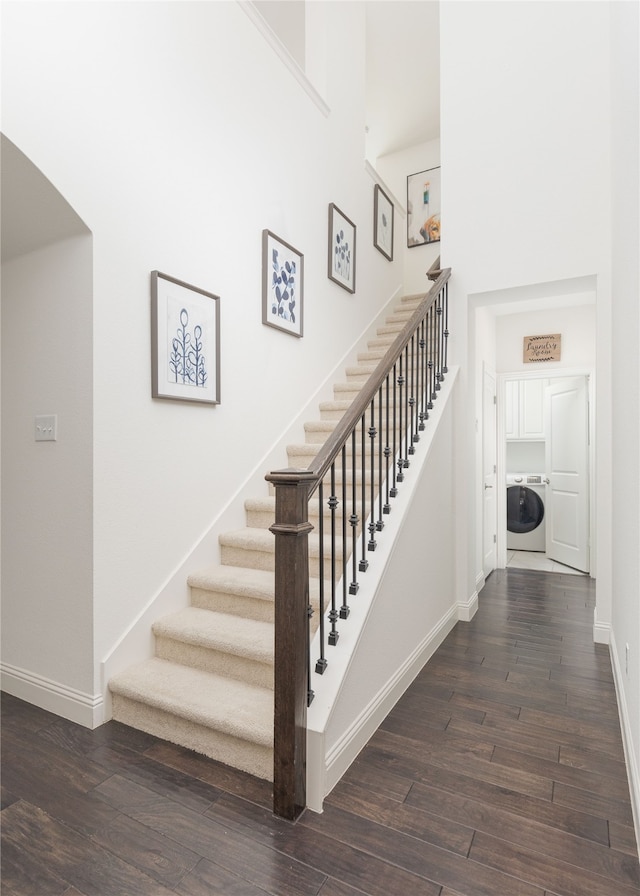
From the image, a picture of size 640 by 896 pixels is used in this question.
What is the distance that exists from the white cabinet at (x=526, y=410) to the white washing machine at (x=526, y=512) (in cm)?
54

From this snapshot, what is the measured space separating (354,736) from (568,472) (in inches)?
158

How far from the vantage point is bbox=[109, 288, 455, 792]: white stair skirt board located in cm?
192

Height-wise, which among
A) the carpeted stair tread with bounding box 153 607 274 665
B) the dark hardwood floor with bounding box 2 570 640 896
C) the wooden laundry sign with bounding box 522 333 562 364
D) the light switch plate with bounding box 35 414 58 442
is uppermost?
the wooden laundry sign with bounding box 522 333 562 364

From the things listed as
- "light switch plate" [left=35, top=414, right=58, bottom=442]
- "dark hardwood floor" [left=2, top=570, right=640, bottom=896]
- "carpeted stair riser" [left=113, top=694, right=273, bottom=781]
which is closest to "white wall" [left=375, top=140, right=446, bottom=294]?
"light switch plate" [left=35, top=414, right=58, bottom=442]

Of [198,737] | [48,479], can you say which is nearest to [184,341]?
[48,479]

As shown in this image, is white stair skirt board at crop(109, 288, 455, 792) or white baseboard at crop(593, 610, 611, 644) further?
white baseboard at crop(593, 610, 611, 644)

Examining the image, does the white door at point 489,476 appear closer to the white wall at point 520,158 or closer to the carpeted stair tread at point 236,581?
the white wall at point 520,158

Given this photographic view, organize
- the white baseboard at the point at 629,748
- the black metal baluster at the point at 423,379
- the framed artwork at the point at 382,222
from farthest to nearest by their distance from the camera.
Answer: the framed artwork at the point at 382,222
the black metal baluster at the point at 423,379
the white baseboard at the point at 629,748

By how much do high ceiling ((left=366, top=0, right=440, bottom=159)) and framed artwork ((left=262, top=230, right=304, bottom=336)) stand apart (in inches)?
121

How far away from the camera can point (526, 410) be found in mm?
6227

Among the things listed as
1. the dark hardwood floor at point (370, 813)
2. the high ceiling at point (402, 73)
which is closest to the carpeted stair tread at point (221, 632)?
the dark hardwood floor at point (370, 813)

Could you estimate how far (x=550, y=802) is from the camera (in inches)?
67.4

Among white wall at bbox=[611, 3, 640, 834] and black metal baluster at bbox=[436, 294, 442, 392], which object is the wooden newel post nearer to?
white wall at bbox=[611, 3, 640, 834]

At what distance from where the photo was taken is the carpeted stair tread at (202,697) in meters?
1.88
